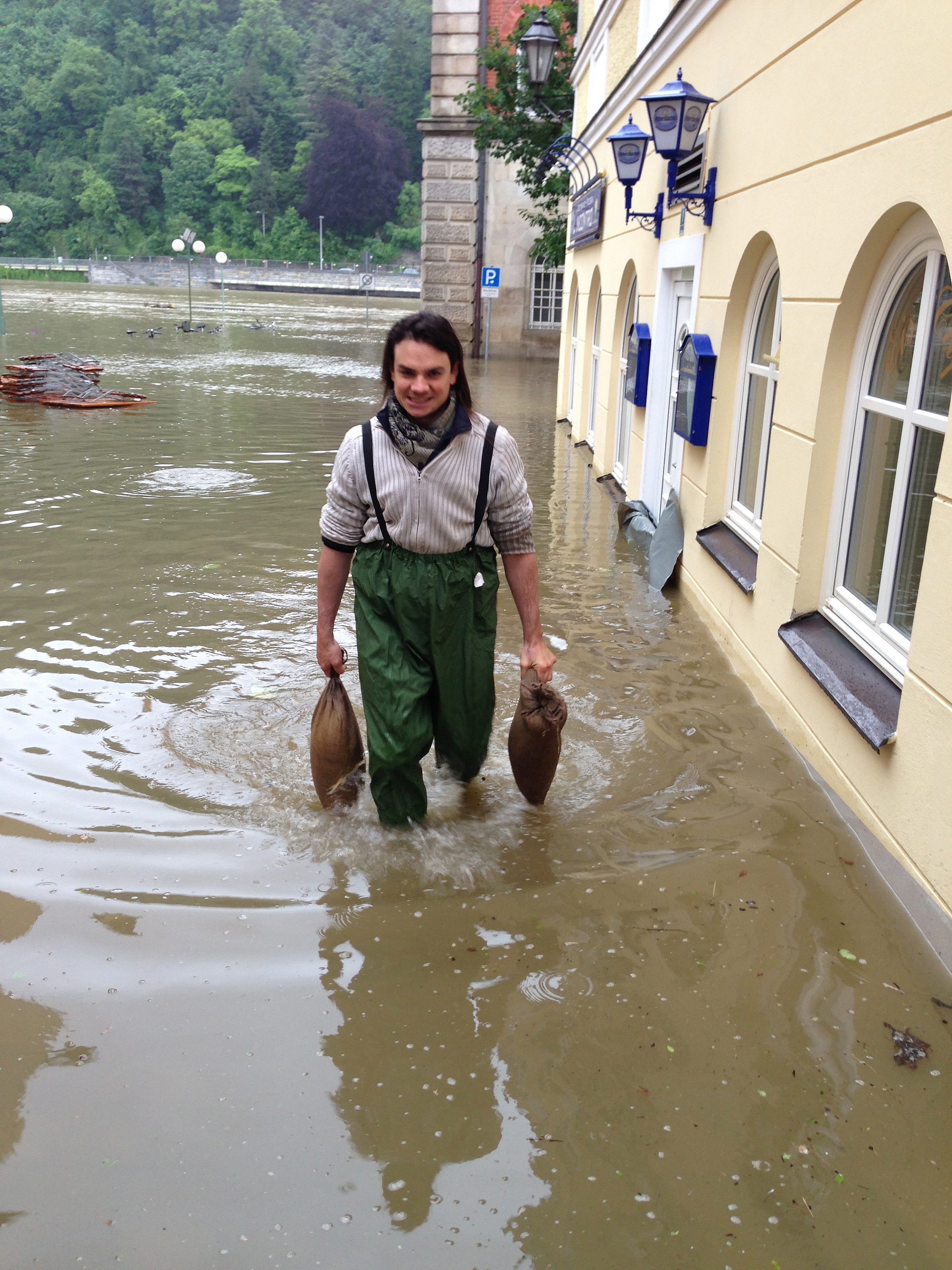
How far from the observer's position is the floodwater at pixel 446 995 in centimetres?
232

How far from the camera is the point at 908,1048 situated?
2816mm

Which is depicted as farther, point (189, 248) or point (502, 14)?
point (189, 248)

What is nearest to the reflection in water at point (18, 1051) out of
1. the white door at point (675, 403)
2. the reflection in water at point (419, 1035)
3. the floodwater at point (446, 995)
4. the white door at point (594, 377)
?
the floodwater at point (446, 995)

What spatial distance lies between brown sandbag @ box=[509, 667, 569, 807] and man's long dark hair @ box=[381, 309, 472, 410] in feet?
3.17

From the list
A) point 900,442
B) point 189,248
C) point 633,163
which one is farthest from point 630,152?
Answer: point 189,248

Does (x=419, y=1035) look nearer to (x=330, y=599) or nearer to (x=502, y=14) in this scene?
(x=330, y=599)

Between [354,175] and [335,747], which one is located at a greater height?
[354,175]

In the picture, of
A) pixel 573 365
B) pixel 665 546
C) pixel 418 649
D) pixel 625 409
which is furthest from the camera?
pixel 573 365

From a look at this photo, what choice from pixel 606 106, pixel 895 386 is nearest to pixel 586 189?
pixel 606 106

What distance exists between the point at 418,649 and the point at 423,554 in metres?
0.31

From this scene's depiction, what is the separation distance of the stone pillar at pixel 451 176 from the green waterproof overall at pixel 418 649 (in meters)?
26.7

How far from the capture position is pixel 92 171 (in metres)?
114

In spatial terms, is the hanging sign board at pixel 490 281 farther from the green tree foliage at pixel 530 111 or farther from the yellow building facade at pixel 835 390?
the yellow building facade at pixel 835 390

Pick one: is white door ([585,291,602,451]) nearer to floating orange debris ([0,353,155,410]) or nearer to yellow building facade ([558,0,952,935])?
yellow building facade ([558,0,952,935])
